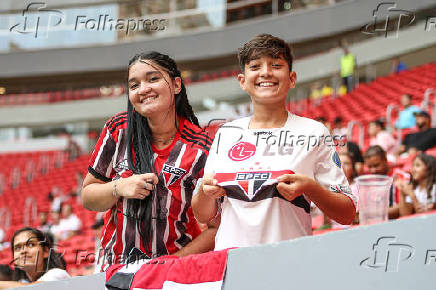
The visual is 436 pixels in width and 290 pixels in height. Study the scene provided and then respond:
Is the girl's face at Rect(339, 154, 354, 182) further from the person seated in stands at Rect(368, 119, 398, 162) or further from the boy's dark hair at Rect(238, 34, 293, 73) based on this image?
the boy's dark hair at Rect(238, 34, 293, 73)

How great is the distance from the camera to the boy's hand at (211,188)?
139 centimetres

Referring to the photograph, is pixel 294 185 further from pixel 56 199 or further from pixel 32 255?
pixel 56 199

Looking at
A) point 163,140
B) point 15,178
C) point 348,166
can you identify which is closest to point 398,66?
point 348,166

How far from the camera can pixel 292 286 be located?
3.84ft

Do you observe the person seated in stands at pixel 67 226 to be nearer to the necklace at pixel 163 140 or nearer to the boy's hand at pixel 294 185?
the necklace at pixel 163 140

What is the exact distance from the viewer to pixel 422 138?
459cm

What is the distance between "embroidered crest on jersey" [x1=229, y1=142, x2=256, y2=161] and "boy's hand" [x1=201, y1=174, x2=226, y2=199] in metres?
0.11

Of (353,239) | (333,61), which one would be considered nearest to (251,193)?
(353,239)

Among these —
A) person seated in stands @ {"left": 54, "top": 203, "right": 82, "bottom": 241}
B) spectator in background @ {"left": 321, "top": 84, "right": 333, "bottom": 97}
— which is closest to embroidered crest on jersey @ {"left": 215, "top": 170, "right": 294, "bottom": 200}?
person seated in stands @ {"left": 54, "top": 203, "right": 82, "bottom": 241}

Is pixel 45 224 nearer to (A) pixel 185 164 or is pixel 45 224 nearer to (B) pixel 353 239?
(A) pixel 185 164

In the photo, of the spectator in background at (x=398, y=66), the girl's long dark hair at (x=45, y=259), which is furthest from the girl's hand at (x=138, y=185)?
the spectator in background at (x=398, y=66)

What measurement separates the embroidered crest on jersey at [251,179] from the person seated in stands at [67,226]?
14.9ft

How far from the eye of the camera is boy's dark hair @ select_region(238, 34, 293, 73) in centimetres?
152

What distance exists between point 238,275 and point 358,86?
9202 millimetres
